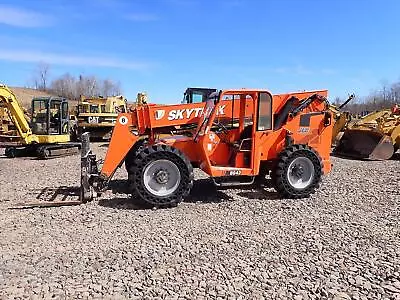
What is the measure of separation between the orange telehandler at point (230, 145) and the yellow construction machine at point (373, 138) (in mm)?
6444

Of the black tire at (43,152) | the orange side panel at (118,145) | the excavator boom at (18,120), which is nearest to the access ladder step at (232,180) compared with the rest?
the orange side panel at (118,145)

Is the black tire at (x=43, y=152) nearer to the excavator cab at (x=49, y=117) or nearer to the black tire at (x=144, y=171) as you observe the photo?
the excavator cab at (x=49, y=117)

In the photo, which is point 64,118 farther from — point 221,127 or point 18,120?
point 221,127

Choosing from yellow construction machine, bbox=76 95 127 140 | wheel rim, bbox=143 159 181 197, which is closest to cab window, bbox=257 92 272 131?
wheel rim, bbox=143 159 181 197

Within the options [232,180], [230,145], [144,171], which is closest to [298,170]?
[232,180]

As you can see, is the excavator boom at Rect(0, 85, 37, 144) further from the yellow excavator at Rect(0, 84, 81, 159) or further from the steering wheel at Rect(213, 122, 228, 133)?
the steering wheel at Rect(213, 122, 228, 133)

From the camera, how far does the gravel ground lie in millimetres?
4180

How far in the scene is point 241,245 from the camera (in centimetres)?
538

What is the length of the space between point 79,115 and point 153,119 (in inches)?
585

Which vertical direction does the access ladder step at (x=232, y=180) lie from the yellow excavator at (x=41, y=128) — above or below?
below

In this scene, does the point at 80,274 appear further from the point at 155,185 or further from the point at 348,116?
the point at 348,116

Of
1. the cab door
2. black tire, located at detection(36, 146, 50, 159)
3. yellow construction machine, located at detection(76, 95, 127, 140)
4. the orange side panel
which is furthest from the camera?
yellow construction machine, located at detection(76, 95, 127, 140)

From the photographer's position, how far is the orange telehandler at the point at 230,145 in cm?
739

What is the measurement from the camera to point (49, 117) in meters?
15.6
